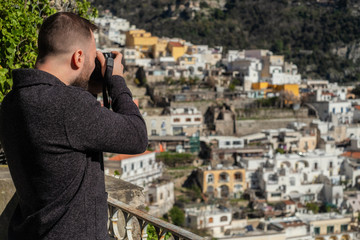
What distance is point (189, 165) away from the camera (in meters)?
25.9

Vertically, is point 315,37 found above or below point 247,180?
above

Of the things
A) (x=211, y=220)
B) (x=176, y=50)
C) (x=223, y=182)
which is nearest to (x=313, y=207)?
(x=223, y=182)

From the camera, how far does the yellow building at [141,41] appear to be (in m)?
39.3

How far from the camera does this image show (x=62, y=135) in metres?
1.35

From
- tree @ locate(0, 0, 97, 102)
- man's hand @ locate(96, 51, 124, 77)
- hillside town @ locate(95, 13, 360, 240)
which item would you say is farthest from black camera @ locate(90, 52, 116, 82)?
hillside town @ locate(95, 13, 360, 240)

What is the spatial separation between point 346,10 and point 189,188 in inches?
1798

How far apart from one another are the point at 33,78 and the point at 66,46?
119 millimetres

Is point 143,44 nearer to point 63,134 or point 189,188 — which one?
point 189,188

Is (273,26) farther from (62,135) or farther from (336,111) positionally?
(62,135)

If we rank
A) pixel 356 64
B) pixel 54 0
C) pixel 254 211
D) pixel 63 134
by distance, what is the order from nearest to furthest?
pixel 63 134
pixel 54 0
pixel 254 211
pixel 356 64

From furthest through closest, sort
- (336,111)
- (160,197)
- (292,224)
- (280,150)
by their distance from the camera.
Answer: (336,111) → (280,150) → (160,197) → (292,224)

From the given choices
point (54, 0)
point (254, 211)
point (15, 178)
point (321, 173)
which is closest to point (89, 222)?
point (15, 178)

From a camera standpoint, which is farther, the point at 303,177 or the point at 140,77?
the point at 140,77

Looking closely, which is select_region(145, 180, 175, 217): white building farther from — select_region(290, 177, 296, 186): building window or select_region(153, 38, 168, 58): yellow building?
select_region(153, 38, 168, 58): yellow building
